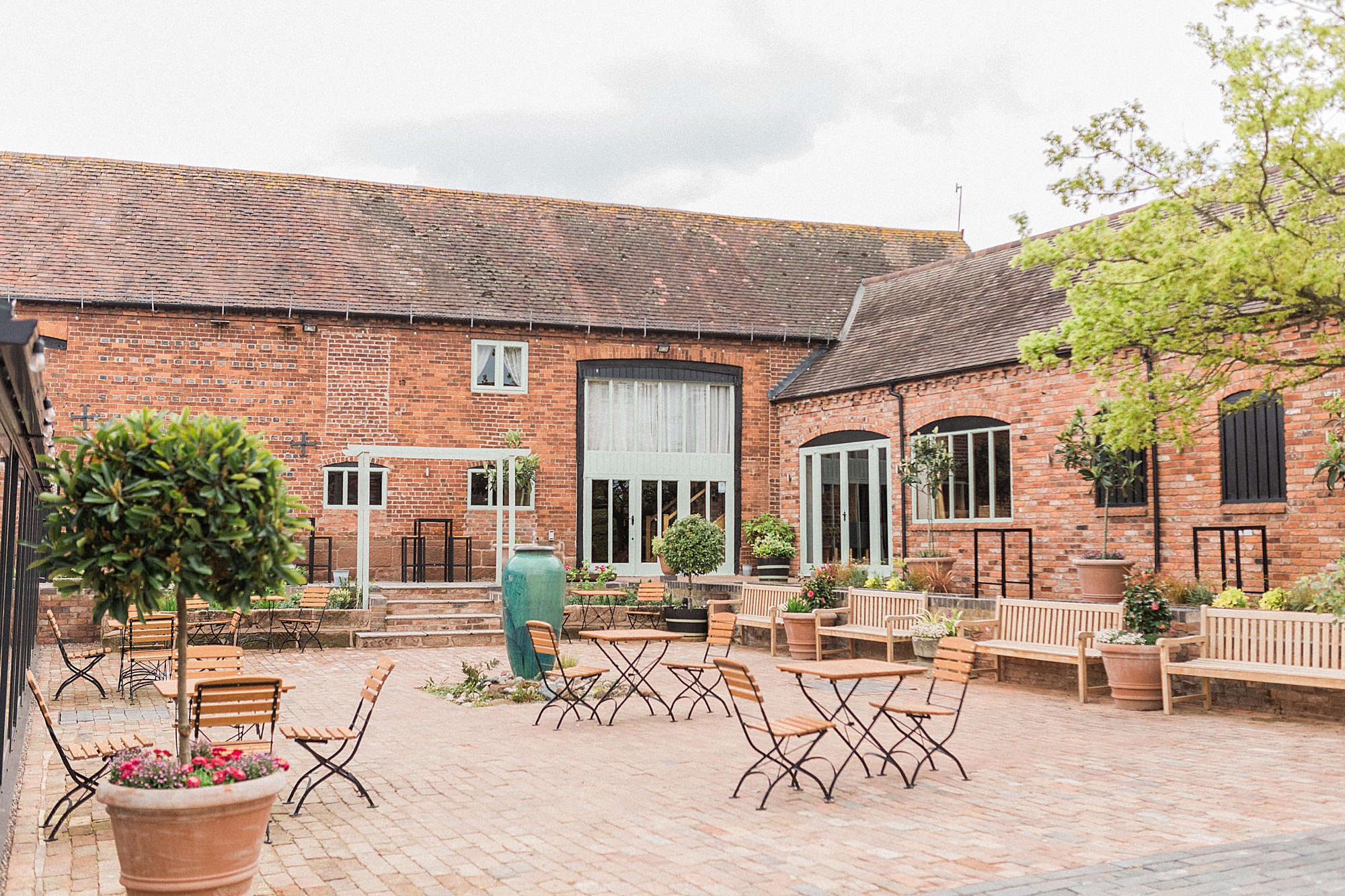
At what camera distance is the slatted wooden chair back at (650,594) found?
17.2m

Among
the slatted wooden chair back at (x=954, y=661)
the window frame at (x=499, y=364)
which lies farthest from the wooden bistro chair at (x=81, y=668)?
the window frame at (x=499, y=364)

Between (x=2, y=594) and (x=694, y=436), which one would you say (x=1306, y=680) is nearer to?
(x=2, y=594)

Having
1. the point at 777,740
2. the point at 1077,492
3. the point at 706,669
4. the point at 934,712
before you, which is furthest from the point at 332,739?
the point at 1077,492

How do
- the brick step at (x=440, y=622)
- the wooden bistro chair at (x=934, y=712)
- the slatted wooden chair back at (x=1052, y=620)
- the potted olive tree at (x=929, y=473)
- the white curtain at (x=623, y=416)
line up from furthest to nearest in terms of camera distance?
the white curtain at (x=623, y=416) < the brick step at (x=440, y=622) < the potted olive tree at (x=929, y=473) < the slatted wooden chair back at (x=1052, y=620) < the wooden bistro chair at (x=934, y=712)

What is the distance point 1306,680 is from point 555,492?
13532 millimetres

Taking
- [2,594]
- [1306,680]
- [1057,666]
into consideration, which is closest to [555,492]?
[1057,666]

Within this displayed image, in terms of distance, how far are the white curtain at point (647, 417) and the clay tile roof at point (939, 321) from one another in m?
2.44

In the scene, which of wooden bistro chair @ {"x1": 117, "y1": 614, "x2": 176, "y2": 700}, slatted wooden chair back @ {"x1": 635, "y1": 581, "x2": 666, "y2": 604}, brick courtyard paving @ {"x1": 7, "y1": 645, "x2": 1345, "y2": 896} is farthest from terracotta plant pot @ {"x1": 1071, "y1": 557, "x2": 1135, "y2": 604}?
wooden bistro chair @ {"x1": 117, "y1": 614, "x2": 176, "y2": 700}

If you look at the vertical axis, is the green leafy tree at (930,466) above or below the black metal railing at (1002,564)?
above

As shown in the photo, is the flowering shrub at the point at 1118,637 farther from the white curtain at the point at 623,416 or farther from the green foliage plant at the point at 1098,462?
the white curtain at the point at 623,416

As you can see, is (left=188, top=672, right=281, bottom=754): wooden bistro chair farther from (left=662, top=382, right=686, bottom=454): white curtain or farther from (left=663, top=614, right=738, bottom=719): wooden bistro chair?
(left=662, top=382, right=686, bottom=454): white curtain

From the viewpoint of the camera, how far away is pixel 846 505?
19.5 metres

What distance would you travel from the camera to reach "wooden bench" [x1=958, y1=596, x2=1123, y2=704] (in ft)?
36.4

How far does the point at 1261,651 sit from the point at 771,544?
398 inches
